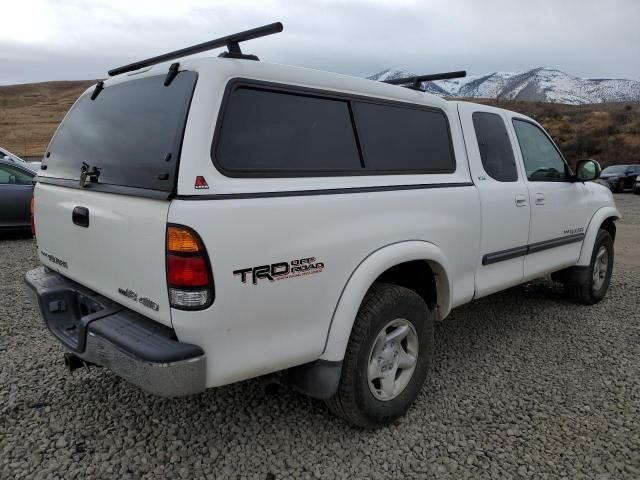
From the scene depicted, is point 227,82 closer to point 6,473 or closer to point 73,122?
point 73,122

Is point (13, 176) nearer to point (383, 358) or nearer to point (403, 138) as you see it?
point (403, 138)

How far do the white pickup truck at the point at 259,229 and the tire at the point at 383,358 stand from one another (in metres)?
0.01

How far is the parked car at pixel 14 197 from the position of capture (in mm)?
7914

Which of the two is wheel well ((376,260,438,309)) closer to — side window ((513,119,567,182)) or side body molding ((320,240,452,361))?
side body molding ((320,240,452,361))

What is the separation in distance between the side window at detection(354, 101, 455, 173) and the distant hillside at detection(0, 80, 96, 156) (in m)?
36.5

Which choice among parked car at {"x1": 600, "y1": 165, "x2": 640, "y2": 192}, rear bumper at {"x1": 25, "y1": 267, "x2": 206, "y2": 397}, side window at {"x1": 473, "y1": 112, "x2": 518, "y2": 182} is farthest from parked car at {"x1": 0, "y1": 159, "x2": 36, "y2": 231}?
parked car at {"x1": 600, "y1": 165, "x2": 640, "y2": 192}

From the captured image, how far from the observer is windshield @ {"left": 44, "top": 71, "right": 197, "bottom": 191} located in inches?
88.2

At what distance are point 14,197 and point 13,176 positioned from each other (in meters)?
0.44

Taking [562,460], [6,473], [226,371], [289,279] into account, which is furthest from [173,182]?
[562,460]

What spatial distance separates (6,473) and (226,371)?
1.28m

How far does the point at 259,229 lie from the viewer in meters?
2.20

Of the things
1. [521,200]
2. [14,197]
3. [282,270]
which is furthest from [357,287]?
[14,197]

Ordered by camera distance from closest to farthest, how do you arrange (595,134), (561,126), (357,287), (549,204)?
(357,287) < (549,204) < (595,134) < (561,126)

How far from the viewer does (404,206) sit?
2895 millimetres
